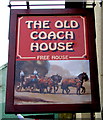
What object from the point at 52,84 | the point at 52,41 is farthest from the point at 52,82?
the point at 52,41

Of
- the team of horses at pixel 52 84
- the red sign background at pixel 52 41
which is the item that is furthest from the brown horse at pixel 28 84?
the red sign background at pixel 52 41

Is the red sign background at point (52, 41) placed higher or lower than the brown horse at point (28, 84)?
higher

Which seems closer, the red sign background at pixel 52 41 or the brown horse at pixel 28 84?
the brown horse at pixel 28 84

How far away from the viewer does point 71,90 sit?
11.3 feet

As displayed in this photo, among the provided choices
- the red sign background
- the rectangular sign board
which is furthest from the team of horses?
the red sign background

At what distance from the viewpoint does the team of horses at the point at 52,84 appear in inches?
134

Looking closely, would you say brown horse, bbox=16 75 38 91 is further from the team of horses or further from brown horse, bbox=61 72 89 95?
brown horse, bbox=61 72 89 95

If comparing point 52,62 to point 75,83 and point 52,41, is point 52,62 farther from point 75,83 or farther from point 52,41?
point 75,83

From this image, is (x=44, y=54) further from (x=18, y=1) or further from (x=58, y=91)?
(x=18, y=1)

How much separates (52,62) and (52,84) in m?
0.35

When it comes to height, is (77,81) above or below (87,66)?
below

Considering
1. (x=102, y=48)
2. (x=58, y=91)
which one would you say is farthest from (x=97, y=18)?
(x=58, y=91)

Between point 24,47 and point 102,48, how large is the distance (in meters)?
1.32

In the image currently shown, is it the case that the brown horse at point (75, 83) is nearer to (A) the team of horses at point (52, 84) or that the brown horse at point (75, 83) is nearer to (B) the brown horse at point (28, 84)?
(A) the team of horses at point (52, 84)
